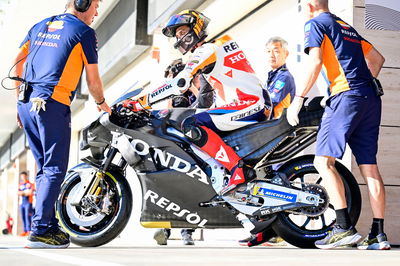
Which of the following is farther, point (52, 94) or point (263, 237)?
point (263, 237)

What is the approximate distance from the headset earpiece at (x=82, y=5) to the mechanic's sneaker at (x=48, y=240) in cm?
156

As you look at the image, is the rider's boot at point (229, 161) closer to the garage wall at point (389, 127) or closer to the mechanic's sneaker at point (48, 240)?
the mechanic's sneaker at point (48, 240)

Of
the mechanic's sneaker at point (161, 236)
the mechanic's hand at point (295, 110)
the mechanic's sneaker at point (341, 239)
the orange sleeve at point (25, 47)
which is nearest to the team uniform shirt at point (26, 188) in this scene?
the mechanic's sneaker at point (161, 236)

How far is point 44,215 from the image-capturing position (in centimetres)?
498

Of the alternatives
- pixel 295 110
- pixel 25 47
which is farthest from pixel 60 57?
pixel 295 110

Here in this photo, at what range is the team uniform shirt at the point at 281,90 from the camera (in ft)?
20.6

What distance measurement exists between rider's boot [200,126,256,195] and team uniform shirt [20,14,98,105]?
38.7 inches

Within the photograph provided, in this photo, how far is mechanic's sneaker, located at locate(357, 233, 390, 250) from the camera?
483 cm

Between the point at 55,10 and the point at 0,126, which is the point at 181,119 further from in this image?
the point at 0,126

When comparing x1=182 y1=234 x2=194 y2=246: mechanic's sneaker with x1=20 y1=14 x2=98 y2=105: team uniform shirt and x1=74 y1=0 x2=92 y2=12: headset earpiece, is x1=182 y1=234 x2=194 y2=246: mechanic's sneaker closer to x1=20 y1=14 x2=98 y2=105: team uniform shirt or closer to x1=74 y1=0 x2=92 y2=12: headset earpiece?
x1=20 y1=14 x2=98 y2=105: team uniform shirt

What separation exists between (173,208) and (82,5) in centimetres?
155

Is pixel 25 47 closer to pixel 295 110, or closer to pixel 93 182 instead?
pixel 93 182

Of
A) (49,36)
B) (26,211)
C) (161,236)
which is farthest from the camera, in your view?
(26,211)

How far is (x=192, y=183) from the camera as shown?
16.7ft
